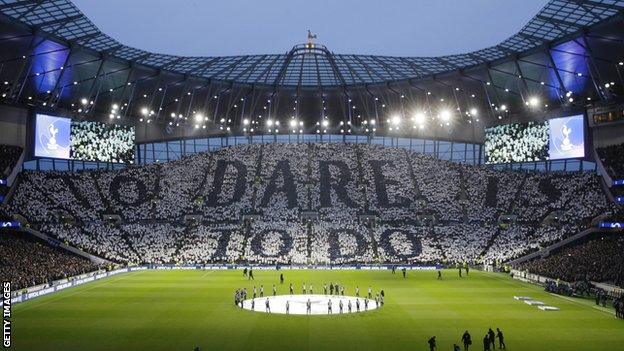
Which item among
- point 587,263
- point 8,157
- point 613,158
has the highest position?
point 613,158

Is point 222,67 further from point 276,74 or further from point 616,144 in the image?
point 616,144

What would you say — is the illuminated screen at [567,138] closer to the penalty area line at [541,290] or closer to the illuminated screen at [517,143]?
the illuminated screen at [517,143]

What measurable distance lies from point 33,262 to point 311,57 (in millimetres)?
46164

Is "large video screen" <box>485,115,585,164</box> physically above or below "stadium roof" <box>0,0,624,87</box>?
below

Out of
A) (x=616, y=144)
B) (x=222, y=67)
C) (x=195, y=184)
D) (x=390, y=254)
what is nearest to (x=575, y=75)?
(x=616, y=144)

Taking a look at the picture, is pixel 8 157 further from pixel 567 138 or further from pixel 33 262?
pixel 567 138

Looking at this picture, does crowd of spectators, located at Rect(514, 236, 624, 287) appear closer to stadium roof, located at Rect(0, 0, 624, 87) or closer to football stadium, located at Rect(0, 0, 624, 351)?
football stadium, located at Rect(0, 0, 624, 351)

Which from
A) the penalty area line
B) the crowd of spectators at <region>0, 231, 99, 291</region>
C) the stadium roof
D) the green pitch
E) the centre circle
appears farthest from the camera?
the stadium roof

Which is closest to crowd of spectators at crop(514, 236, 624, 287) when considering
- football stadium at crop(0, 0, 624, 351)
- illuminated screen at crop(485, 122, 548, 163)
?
football stadium at crop(0, 0, 624, 351)

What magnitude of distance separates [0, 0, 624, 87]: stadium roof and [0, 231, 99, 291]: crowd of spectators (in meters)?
22.0

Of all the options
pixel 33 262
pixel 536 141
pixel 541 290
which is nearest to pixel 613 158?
pixel 536 141

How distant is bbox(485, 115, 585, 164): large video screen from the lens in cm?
7475

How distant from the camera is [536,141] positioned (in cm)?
8075

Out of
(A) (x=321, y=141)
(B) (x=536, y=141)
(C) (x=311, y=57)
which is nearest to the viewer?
(C) (x=311, y=57)
